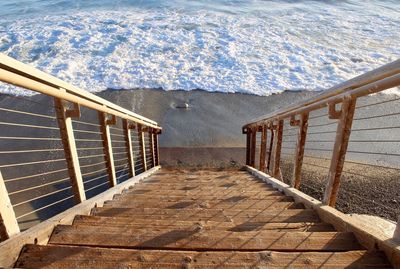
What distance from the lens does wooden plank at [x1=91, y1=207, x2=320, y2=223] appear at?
2.52 meters

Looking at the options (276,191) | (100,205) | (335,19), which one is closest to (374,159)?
(276,191)

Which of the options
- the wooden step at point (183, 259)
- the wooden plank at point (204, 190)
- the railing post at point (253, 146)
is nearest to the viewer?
the wooden step at point (183, 259)

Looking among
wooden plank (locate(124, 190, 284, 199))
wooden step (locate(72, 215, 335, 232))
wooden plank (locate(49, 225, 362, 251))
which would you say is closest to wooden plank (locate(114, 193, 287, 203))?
wooden plank (locate(124, 190, 284, 199))

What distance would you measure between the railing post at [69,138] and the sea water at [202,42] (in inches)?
334

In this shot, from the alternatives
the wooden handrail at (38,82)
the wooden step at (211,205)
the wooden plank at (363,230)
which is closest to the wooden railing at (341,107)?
the wooden plank at (363,230)

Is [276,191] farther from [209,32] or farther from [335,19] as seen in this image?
[335,19]

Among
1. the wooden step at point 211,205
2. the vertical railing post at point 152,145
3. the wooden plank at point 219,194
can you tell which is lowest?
the vertical railing post at point 152,145

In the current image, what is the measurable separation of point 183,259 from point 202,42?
14.4m

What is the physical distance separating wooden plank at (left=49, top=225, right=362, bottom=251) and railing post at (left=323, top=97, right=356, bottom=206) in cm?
77

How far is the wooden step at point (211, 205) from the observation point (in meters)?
2.98

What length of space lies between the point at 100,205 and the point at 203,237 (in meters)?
1.59

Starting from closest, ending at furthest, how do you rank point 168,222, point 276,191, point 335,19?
point 168,222, point 276,191, point 335,19

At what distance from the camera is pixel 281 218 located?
8.30 ft

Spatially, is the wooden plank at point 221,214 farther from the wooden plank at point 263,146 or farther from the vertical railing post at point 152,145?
the vertical railing post at point 152,145
